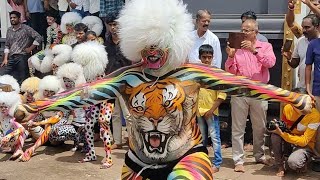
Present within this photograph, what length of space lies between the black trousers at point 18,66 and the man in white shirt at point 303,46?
16.8 feet

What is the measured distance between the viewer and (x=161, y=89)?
3.91m

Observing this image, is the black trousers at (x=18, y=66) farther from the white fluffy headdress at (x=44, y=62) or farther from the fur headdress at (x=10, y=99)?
the fur headdress at (x=10, y=99)

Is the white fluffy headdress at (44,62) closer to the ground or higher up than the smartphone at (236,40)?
closer to the ground

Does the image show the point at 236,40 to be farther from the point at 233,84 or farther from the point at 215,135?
the point at 233,84

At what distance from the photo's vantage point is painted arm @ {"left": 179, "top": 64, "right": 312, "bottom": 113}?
3.81m

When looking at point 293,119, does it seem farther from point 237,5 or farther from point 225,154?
point 237,5

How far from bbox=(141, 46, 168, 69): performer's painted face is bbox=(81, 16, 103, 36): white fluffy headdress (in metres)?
4.99

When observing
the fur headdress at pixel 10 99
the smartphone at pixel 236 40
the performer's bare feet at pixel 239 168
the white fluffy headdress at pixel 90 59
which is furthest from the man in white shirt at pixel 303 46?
the fur headdress at pixel 10 99

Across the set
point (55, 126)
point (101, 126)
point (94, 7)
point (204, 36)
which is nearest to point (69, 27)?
point (94, 7)

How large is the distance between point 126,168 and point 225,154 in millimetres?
3363

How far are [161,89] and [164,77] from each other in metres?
0.10

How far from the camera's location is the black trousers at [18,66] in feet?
33.0

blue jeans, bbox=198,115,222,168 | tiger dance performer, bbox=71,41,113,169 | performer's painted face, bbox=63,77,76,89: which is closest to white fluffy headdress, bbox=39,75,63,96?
performer's painted face, bbox=63,77,76,89

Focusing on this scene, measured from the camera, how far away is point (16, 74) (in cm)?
1024
